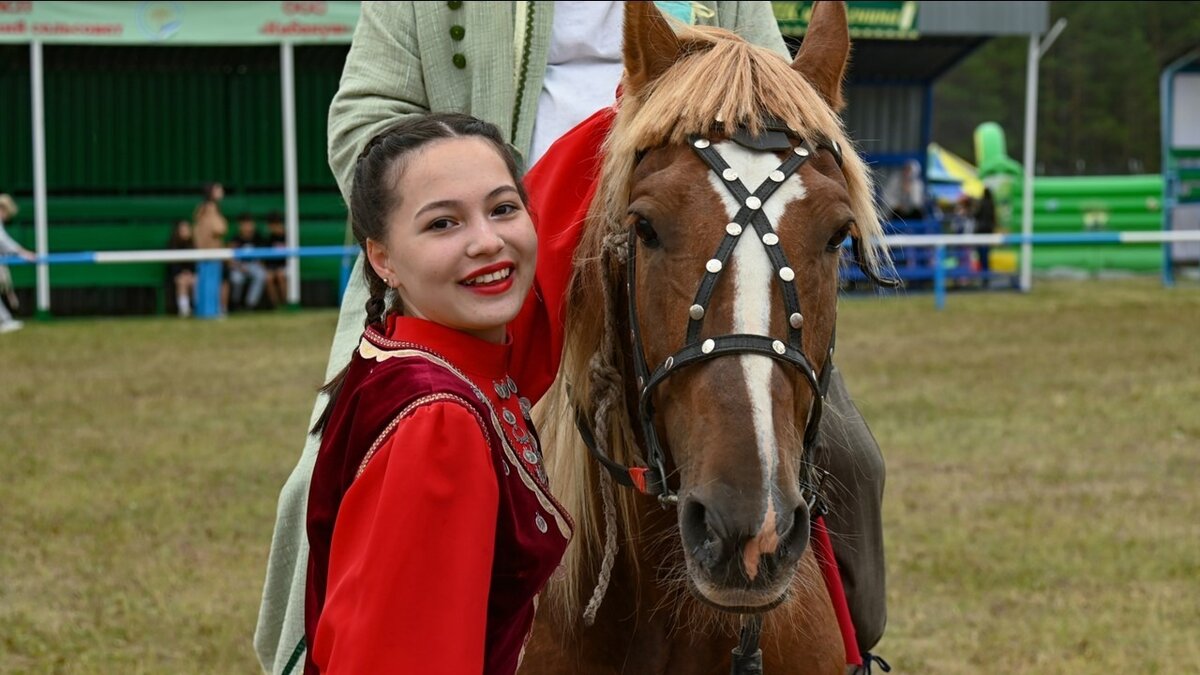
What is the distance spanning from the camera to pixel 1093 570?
6.41 m

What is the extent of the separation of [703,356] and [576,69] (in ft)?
4.72

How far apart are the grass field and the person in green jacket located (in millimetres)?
2206

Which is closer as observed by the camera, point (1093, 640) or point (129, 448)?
point (1093, 640)

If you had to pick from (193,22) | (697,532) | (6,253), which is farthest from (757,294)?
(193,22)

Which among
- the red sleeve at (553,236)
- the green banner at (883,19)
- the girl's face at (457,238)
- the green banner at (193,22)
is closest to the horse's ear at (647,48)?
the red sleeve at (553,236)

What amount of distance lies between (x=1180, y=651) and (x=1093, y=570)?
1090 mm

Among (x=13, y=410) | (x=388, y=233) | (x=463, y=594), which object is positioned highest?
(x=388, y=233)

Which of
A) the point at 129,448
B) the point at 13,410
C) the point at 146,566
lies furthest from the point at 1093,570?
the point at 13,410

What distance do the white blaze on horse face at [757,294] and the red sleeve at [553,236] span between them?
44cm

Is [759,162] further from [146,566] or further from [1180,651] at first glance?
[146,566]

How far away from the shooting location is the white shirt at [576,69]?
341 centimetres

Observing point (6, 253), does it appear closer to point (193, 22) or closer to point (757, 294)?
point (193, 22)

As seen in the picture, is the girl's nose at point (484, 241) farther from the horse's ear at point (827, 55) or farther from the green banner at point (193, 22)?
the green banner at point (193, 22)

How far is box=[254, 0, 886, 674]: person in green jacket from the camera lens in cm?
315
